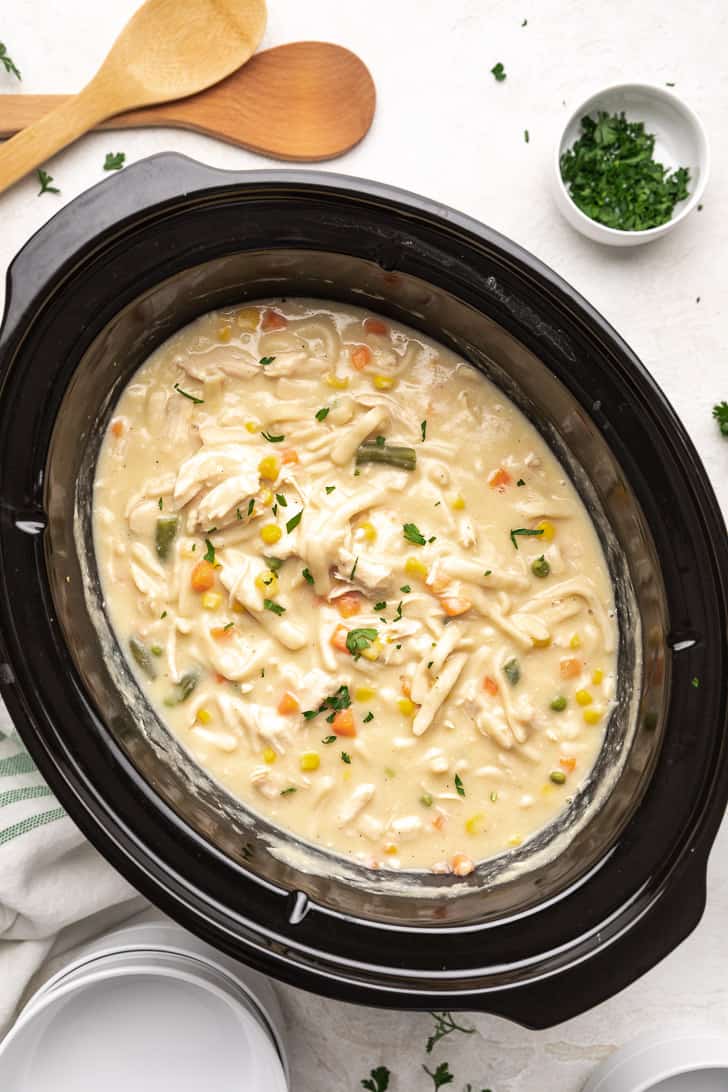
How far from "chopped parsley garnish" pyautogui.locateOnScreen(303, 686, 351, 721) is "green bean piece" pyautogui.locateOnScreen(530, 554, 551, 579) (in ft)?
2.55

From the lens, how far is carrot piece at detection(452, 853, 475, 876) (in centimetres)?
337

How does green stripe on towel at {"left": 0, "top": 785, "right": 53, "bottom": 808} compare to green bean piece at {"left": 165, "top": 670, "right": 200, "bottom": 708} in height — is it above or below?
below

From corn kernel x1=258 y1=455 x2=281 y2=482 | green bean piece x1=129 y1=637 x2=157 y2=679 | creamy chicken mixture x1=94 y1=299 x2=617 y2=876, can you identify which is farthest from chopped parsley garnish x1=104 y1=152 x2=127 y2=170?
green bean piece x1=129 y1=637 x2=157 y2=679

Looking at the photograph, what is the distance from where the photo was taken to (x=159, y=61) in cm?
363

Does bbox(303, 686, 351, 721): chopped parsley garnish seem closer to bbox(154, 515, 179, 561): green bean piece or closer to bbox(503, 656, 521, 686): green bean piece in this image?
bbox(503, 656, 521, 686): green bean piece

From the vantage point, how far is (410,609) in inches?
135

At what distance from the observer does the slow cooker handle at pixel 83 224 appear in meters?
2.88

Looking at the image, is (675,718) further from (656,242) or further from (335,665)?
(656,242)

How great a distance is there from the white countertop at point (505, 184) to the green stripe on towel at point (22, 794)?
122 cm

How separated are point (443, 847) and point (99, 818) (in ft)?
3.88

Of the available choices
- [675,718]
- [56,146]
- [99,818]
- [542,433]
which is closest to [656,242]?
[542,433]

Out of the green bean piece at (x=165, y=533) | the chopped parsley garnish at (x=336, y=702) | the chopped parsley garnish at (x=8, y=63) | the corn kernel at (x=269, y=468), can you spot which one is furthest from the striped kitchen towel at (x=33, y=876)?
the chopped parsley garnish at (x=8, y=63)

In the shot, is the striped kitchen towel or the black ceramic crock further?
the striped kitchen towel

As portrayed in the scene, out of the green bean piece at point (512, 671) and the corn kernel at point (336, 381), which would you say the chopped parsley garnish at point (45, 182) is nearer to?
the corn kernel at point (336, 381)
